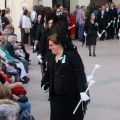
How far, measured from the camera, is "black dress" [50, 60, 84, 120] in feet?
21.5

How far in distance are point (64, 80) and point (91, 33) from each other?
1110cm

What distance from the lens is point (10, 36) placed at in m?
12.6

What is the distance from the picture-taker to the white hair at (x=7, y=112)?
3.93 meters

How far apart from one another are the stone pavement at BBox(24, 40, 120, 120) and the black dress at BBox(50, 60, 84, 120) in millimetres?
2040

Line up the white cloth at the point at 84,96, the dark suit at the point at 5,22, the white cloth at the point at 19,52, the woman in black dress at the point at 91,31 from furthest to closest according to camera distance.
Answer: the dark suit at the point at 5,22, the woman in black dress at the point at 91,31, the white cloth at the point at 19,52, the white cloth at the point at 84,96

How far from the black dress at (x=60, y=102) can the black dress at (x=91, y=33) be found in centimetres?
1069

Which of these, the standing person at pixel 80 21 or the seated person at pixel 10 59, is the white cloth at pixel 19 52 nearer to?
the seated person at pixel 10 59

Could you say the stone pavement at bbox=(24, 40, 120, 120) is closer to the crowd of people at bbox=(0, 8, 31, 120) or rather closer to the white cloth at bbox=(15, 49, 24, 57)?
the crowd of people at bbox=(0, 8, 31, 120)

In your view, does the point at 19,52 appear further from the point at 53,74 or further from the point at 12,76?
the point at 53,74

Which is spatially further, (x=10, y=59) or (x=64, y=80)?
(x=10, y=59)

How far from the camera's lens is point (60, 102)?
6625 millimetres

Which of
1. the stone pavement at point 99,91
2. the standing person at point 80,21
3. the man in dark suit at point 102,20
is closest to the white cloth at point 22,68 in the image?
the stone pavement at point 99,91

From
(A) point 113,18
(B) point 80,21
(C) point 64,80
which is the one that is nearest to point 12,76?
(C) point 64,80

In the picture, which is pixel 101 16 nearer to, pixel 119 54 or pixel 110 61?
pixel 119 54
